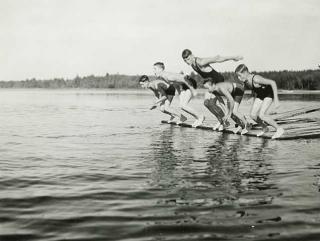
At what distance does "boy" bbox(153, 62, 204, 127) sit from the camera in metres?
16.0

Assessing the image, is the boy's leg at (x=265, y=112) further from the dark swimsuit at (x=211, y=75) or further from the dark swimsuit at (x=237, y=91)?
the dark swimsuit at (x=211, y=75)

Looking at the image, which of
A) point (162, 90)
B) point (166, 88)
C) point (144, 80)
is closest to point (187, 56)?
point (144, 80)

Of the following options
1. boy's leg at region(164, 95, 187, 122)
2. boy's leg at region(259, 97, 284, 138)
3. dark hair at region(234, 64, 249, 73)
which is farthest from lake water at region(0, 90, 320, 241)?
boy's leg at region(164, 95, 187, 122)

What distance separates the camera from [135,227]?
4875 mm

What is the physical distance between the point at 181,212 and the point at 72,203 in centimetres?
136

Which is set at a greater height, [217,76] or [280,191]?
[217,76]

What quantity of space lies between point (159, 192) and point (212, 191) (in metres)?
0.69

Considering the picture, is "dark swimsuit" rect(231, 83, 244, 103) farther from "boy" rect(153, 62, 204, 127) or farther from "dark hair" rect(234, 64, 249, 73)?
"boy" rect(153, 62, 204, 127)

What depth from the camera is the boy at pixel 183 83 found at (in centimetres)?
1603

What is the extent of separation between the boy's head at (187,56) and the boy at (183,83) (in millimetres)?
2629

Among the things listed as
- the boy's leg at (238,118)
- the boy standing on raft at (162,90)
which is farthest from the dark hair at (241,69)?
the boy standing on raft at (162,90)

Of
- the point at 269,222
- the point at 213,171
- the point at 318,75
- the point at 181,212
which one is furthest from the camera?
the point at 318,75

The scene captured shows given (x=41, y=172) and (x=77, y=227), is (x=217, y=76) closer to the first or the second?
(x=41, y=172)

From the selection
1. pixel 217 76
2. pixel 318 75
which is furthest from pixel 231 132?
pixel 318 75
